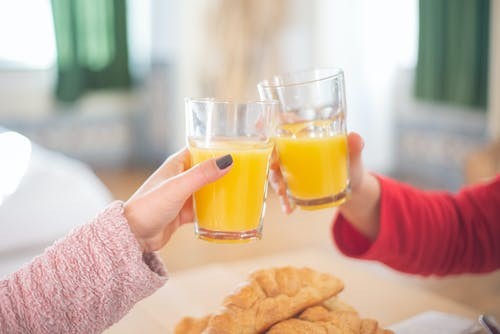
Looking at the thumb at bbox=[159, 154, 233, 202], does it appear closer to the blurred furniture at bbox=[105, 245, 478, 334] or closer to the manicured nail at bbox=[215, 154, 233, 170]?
the manicured nail at bbox=[215, 154, 233, 170]

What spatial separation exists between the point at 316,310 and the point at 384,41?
3.73 meters

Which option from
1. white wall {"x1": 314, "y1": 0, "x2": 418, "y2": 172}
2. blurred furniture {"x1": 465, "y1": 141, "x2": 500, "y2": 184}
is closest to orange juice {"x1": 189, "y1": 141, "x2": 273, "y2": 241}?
blurred furniture {"x1": 465, "y1": 141, "x2": 500, "y2": 184}

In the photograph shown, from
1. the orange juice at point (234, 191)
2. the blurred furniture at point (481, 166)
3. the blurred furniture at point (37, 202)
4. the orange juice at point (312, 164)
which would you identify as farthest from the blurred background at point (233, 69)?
the orange juice at point (234, 191)

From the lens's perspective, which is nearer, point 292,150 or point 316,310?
point 316,310

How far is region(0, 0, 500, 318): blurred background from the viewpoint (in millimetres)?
3883

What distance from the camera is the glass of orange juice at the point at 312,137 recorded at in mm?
902

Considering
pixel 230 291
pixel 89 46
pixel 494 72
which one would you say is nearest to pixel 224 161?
pixel 230 291

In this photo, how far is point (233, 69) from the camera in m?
4.12

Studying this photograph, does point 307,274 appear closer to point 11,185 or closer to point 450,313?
point 450,313

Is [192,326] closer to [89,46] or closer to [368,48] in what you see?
[368,48]

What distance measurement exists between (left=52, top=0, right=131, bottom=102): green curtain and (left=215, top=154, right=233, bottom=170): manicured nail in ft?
13.4

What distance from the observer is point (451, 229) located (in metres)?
1.17

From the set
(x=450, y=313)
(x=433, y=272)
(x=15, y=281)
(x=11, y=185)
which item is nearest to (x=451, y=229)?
(x=433, y=272)

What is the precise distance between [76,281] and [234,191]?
23 centimetres
